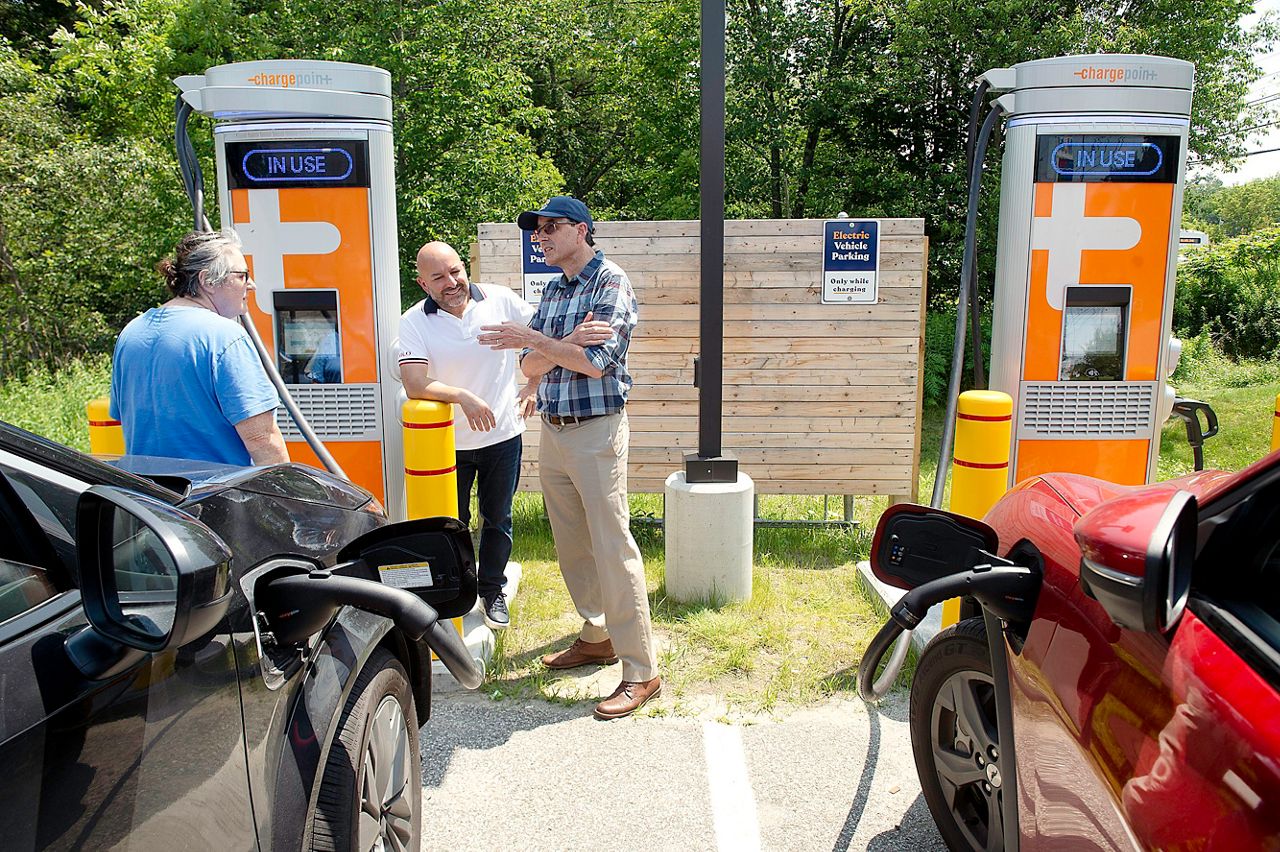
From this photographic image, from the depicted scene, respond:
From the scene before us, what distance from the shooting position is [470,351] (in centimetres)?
456

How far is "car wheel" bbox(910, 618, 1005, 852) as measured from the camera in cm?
260

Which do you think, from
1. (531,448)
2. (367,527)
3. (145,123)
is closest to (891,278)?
(531,448)

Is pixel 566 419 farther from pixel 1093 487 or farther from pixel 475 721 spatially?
pixel 1093 487

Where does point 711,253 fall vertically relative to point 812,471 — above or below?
above

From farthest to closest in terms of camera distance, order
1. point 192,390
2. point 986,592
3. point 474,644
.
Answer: point 474,644
point 192,390
point 986,592

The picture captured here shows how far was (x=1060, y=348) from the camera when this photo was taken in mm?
5133

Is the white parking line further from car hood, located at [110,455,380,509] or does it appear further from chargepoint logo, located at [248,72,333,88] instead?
chargepoint logo, located at [248,72,333,88]

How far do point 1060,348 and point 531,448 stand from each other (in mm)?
3416

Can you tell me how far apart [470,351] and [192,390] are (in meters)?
1.59

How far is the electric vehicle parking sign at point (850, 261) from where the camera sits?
20.3 feet

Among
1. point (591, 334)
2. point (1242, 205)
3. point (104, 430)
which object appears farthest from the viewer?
point (1242, 205)

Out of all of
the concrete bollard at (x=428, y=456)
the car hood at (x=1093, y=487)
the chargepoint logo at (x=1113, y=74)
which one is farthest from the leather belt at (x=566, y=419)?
the chargepoint logo at (x=1113, y=74)

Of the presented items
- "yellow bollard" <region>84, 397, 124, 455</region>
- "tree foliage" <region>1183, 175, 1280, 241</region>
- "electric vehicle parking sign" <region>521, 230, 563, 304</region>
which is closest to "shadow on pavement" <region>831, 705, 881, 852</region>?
"electric vehicle parking sign" <region>521, 230, 563, 304</region>

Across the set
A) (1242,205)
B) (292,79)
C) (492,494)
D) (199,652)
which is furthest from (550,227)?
(1242,205)
